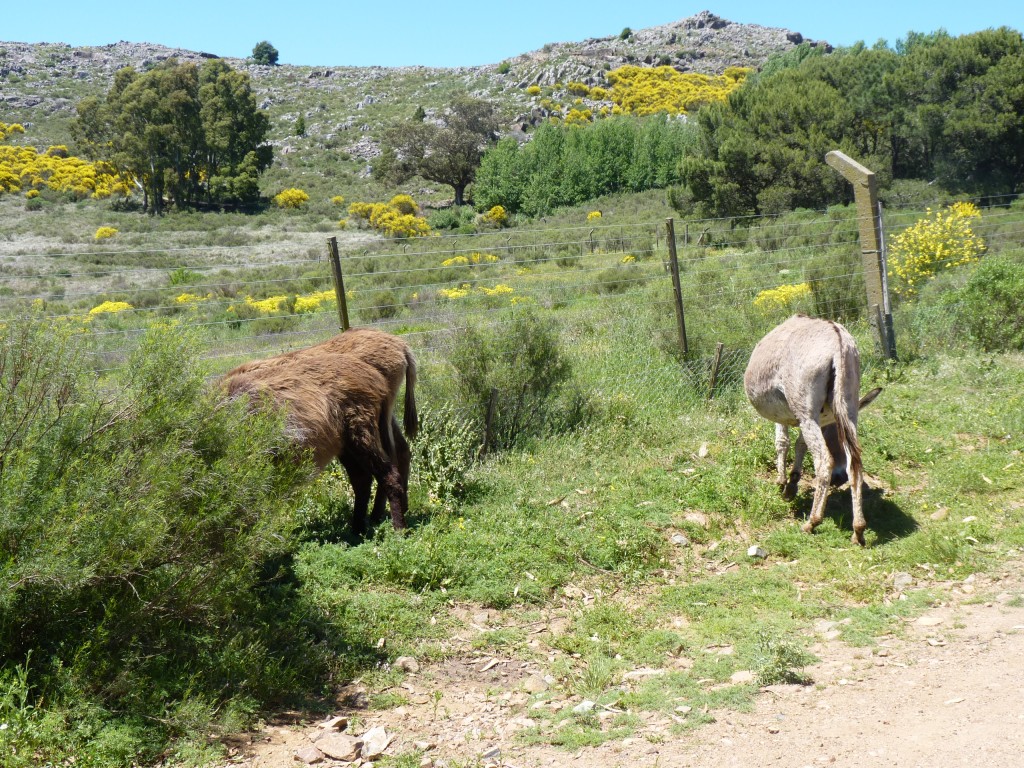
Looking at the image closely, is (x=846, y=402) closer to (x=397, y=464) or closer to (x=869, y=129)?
(x=397, y=464)

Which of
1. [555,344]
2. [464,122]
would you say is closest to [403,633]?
[555,344]

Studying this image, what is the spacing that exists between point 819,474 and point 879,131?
43449 millimetres

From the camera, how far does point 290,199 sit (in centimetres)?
5628

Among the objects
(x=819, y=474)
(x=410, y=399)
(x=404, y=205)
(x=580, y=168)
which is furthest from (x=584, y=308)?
(x=580, y=168)

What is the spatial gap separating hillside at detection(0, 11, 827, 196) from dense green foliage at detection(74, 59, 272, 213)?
776 cm

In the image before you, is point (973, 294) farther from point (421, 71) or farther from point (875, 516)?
point (421, 71)

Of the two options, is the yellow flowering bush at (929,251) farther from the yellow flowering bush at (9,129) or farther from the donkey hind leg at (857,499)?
the yellow flowering bush at (9,129)

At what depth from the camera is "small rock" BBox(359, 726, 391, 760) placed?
3791 millimetres

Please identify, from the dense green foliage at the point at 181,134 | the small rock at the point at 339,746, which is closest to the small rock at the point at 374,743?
the small rock at the point at 339,746

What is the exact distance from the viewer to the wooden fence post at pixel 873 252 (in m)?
10.3

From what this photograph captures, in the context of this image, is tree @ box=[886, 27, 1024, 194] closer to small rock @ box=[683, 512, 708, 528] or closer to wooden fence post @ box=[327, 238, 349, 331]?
small rock @ box=[683, 512, 708, 528]

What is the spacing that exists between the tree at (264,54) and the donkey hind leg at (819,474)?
428 ft

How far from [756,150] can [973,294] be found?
29703 millimetres

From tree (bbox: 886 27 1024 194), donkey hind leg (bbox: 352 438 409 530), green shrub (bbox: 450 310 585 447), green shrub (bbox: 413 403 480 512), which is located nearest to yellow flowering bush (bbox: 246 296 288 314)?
green shrub (bbox: 450 310 585 447)
